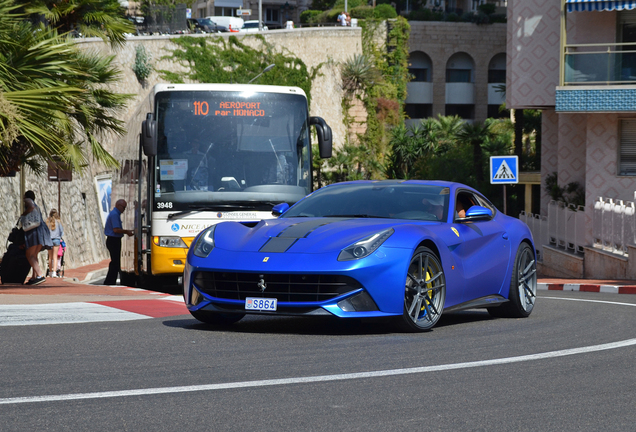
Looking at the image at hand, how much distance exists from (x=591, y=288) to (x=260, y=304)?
12.7m

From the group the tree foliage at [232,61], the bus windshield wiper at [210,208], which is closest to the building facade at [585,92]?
the bus windshield wiper at [210,208]

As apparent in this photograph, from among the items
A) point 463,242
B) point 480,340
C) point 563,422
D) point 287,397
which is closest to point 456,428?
point 563,422

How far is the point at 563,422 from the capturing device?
15.3 ft

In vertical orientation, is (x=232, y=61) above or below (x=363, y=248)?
above

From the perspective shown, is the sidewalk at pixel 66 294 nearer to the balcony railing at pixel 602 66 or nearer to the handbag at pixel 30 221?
the handbag at pixel 30 221

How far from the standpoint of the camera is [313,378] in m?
5.64

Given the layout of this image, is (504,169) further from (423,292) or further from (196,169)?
(423,292)

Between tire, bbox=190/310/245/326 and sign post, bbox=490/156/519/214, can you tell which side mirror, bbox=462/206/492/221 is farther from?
sign post, bbox=490/156/519/214

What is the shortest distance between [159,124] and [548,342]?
8.08 metres

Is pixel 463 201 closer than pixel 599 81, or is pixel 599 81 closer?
pixel 463 201

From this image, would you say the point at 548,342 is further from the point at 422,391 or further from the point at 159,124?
the point at 159,124

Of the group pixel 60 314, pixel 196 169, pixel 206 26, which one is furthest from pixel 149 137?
pixel 206 26

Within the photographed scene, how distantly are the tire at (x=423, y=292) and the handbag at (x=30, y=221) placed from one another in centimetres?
1033

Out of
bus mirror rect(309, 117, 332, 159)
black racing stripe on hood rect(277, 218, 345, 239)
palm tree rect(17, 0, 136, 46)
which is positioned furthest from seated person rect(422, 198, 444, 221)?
palm tree rect(17, 0, 136, 46)
